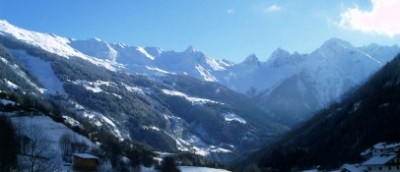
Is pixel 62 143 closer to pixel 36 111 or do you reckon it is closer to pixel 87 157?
pixel 87 157

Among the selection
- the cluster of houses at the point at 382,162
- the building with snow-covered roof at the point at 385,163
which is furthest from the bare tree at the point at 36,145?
the building with snow-covered roof at the point at 385,163

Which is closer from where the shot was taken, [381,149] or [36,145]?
[36,145]

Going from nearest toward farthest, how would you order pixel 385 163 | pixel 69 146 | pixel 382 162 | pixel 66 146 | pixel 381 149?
pixel 385 163 → pixel 382 162 → pixel 381 149 → pixel 66 146 → pixel 69 146

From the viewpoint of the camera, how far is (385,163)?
14075cm

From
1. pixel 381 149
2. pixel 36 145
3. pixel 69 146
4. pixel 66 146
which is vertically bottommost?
pixel 36 145

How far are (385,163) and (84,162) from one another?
68.8 m

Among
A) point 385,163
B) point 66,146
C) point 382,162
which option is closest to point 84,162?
Result: point 66,146

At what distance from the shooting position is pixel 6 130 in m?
99.3

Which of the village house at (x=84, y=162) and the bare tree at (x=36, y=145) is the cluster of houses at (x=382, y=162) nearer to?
the village house at (x=84, y=162)

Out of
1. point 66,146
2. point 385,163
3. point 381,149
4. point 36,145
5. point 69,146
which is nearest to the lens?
point 36,145

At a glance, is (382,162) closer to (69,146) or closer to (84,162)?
(84,162)

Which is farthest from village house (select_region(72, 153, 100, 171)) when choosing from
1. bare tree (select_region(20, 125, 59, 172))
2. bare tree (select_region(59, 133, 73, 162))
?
bare tree (select_region(59, 133, 73, 162))

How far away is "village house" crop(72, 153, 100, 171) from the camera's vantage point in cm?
13988

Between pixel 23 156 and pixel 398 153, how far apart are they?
3328 inches
